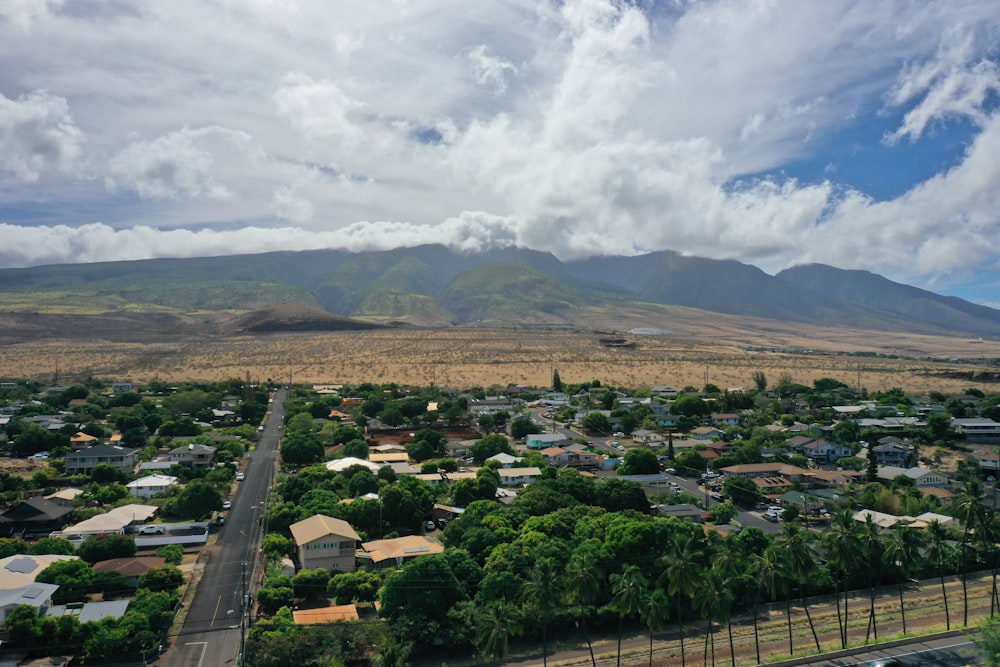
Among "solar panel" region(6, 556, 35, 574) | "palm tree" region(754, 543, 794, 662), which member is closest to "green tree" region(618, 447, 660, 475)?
"palm tree" region(754, 543, 794, 662)

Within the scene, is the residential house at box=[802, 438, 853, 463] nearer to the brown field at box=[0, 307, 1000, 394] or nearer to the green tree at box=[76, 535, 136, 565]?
the brown field at box=[0, 307, 1000, 394]

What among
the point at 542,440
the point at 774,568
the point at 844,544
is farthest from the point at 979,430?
the point at 774,568

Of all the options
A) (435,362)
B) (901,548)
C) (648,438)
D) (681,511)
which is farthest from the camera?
(435,362)

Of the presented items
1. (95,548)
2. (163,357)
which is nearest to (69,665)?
(95,548)

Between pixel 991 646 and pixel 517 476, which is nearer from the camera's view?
pixel 991 646

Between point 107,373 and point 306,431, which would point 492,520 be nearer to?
point 306,431

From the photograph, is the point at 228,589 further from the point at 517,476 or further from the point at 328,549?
the point at 517,476
